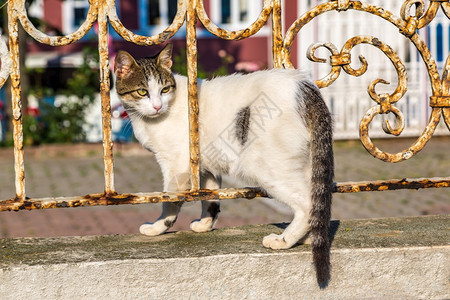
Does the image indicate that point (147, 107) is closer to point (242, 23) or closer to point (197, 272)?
point (197, 272)

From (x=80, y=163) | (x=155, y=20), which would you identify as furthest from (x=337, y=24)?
(x=80, y=163)

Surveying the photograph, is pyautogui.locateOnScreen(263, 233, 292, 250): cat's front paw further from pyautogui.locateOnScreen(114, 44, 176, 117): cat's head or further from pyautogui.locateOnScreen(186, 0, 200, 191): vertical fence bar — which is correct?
pyautogui.locateOnScreen(114, 44, 176, 117): cat's head

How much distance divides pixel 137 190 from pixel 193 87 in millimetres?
5820

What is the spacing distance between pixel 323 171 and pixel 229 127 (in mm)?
488

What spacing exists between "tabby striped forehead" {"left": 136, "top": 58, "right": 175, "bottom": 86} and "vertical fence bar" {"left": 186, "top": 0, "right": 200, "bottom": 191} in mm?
617

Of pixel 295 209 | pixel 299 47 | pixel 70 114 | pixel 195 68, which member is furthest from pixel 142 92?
pixel 299 47

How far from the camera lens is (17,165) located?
2793 millimetres

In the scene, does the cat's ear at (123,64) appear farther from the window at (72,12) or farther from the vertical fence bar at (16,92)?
the window at (72,12)

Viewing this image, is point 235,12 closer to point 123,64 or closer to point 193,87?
point 123,64

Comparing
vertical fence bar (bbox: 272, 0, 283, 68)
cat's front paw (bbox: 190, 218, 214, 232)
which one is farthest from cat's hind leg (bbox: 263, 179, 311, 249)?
vertical fence bar (bbox: 272, 0, 283, 68)

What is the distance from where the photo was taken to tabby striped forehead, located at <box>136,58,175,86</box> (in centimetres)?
350

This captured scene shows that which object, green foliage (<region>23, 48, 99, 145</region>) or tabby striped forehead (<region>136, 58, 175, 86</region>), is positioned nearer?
tabby striped forehead (<region>136, 58, 175, 86</region>)

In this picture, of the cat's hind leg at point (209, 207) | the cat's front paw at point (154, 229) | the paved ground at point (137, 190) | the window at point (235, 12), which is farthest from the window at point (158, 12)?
the cat's front paw at point (154, 229)

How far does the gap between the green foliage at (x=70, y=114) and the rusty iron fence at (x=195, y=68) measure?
9812 millimetres
